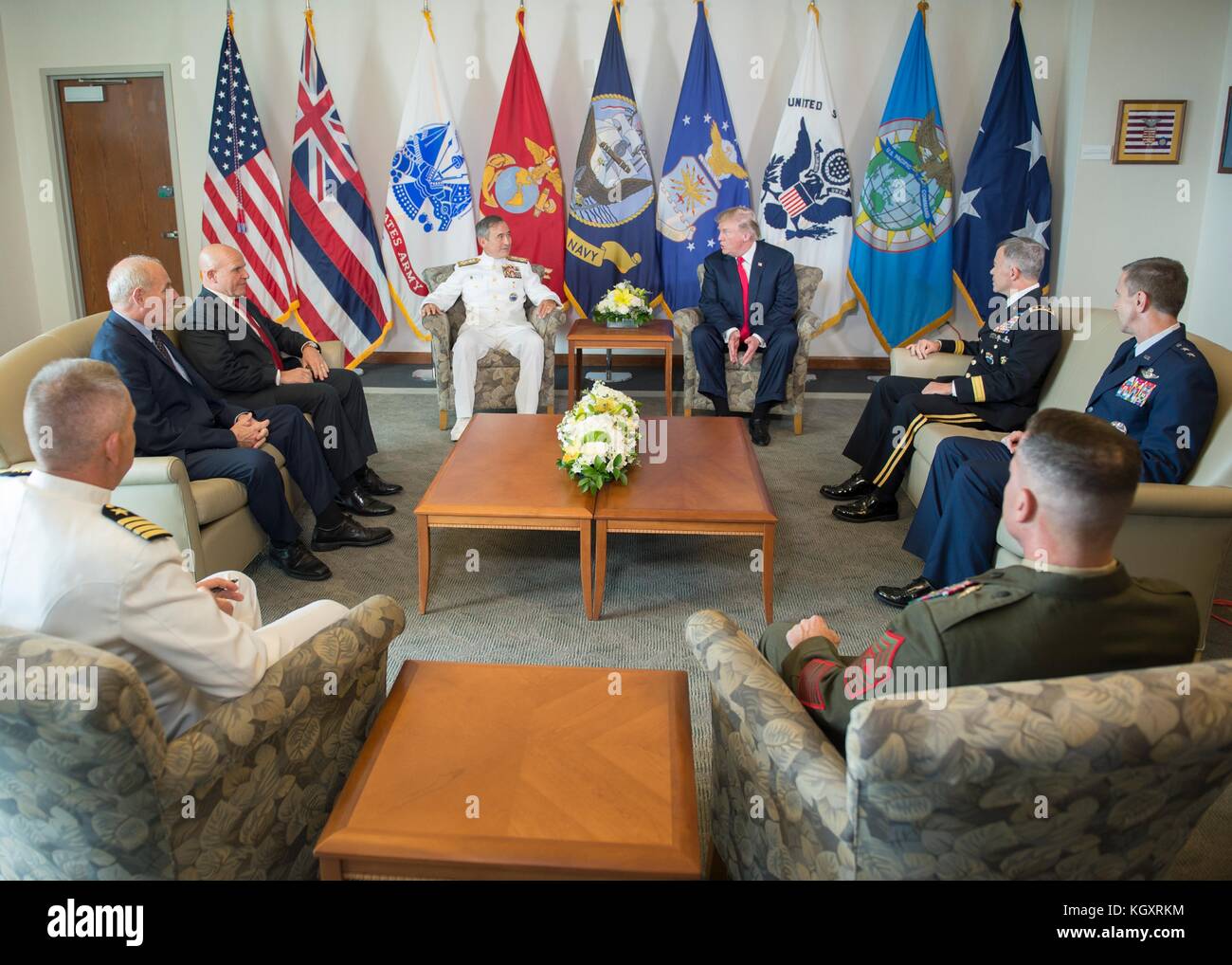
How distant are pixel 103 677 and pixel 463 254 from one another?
578 cm

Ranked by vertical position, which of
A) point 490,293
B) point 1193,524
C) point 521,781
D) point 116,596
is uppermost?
point 490,293

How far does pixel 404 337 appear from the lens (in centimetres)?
739

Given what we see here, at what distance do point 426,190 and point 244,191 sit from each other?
46.1 inches

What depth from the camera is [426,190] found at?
6.86 metres

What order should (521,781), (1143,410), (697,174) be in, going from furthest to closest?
(697,174), (1143,410), (521,781)

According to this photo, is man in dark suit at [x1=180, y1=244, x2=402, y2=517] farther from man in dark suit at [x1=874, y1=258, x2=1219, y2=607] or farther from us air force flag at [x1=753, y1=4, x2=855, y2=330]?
us air force flag at [x1=753, y1=4, x2=855, y2=330]

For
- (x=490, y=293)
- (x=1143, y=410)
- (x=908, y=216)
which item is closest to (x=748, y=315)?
(x=490, y=293)

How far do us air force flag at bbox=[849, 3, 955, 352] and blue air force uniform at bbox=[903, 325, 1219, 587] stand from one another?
10.8 feet

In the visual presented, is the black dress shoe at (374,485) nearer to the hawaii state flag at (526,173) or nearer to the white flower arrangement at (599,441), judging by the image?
the white flower arrangement at (599,441)

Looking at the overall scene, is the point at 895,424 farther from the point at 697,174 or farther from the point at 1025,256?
the point at 697,174
